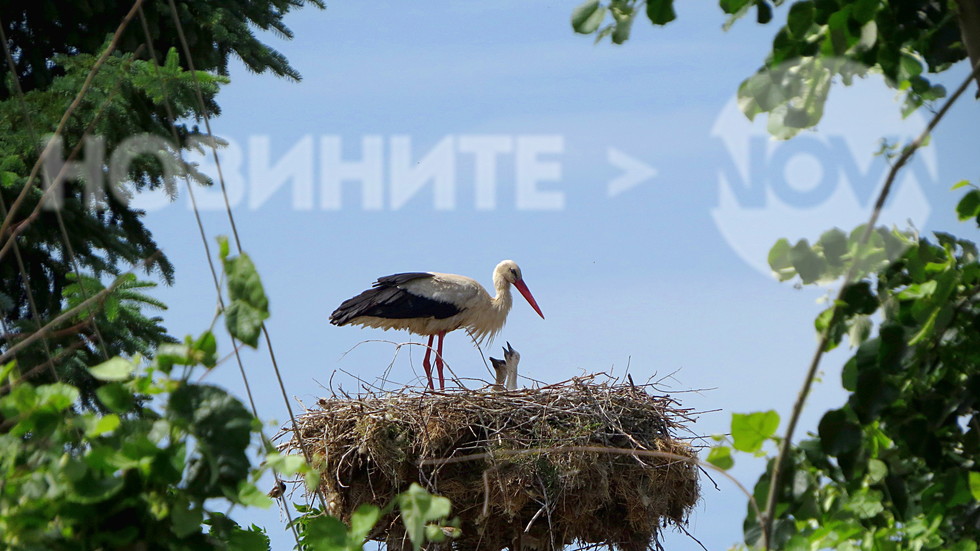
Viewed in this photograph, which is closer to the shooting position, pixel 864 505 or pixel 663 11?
pixel 864 505

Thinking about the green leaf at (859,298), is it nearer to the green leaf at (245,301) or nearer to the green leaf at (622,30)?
the green leaf at (622,30)

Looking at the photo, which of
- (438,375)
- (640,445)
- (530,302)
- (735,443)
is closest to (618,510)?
(640,445)

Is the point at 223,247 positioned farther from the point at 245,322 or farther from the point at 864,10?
the point at 864,10

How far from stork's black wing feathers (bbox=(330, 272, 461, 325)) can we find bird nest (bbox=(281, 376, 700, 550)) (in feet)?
6.53

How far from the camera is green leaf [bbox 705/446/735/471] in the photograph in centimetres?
164

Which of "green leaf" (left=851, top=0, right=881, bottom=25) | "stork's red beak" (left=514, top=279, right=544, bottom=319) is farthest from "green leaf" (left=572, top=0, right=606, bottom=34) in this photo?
"stork's red beak" (left=514, top=279, right=544, bottom=319)

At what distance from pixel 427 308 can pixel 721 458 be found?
21.4 ft

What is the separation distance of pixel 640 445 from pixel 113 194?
3.82 metres

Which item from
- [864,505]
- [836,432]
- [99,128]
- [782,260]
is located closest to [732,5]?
[782,260]

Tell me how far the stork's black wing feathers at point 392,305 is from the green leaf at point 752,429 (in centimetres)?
643

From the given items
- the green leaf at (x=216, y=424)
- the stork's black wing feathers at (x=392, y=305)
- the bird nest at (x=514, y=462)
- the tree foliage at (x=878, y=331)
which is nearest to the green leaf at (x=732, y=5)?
the tree foliage at (x=878, y=331)

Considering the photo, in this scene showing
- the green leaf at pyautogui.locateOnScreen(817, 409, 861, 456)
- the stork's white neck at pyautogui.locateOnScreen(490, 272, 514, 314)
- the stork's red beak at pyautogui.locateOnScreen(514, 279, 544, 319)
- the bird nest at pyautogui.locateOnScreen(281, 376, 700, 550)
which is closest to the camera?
the green leaf at pyautogui.locateOnScreen(817, 409, 861, 456)

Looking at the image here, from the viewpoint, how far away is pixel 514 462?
5566mm

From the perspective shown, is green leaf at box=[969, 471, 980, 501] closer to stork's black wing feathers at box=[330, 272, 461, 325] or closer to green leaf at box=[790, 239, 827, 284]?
green leaf at box=[790, 239, 827, 284]
